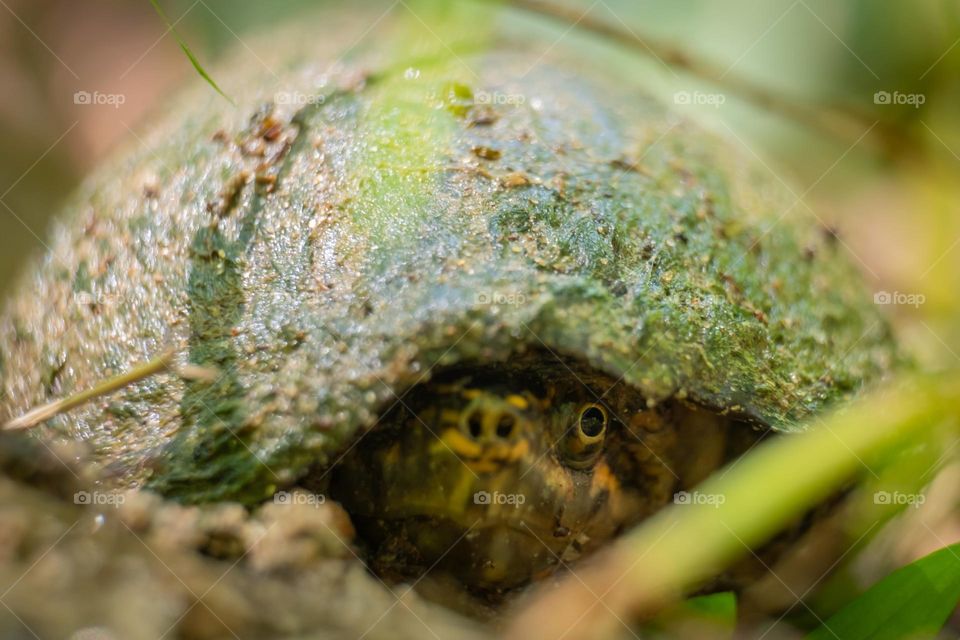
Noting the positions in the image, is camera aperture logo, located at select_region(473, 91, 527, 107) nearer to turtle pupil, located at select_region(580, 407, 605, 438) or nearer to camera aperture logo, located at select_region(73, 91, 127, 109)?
turtle pupil, located at select_region(580, 407, 605, 438)

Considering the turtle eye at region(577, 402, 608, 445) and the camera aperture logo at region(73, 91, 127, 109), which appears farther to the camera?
the camera aperture logo at region(73, 91, 127, 109)

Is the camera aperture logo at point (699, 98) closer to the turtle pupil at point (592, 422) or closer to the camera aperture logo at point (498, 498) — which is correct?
the turtle pupil at point (592, 422)

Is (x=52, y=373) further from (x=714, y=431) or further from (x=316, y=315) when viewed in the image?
(x=714, y=431)

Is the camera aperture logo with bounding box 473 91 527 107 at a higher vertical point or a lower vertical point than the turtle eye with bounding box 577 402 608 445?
higher

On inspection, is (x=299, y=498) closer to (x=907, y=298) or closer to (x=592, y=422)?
(x=592, y=422)

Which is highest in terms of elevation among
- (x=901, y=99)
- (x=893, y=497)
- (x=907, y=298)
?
(x=901, y=99)

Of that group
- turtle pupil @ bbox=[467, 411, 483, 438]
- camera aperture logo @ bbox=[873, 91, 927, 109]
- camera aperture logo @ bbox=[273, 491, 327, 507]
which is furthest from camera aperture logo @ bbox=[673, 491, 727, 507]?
camera aperture logo @ bbox=[873, 91, 927, 109]

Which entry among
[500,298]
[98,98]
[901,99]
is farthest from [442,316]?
[98,98]
